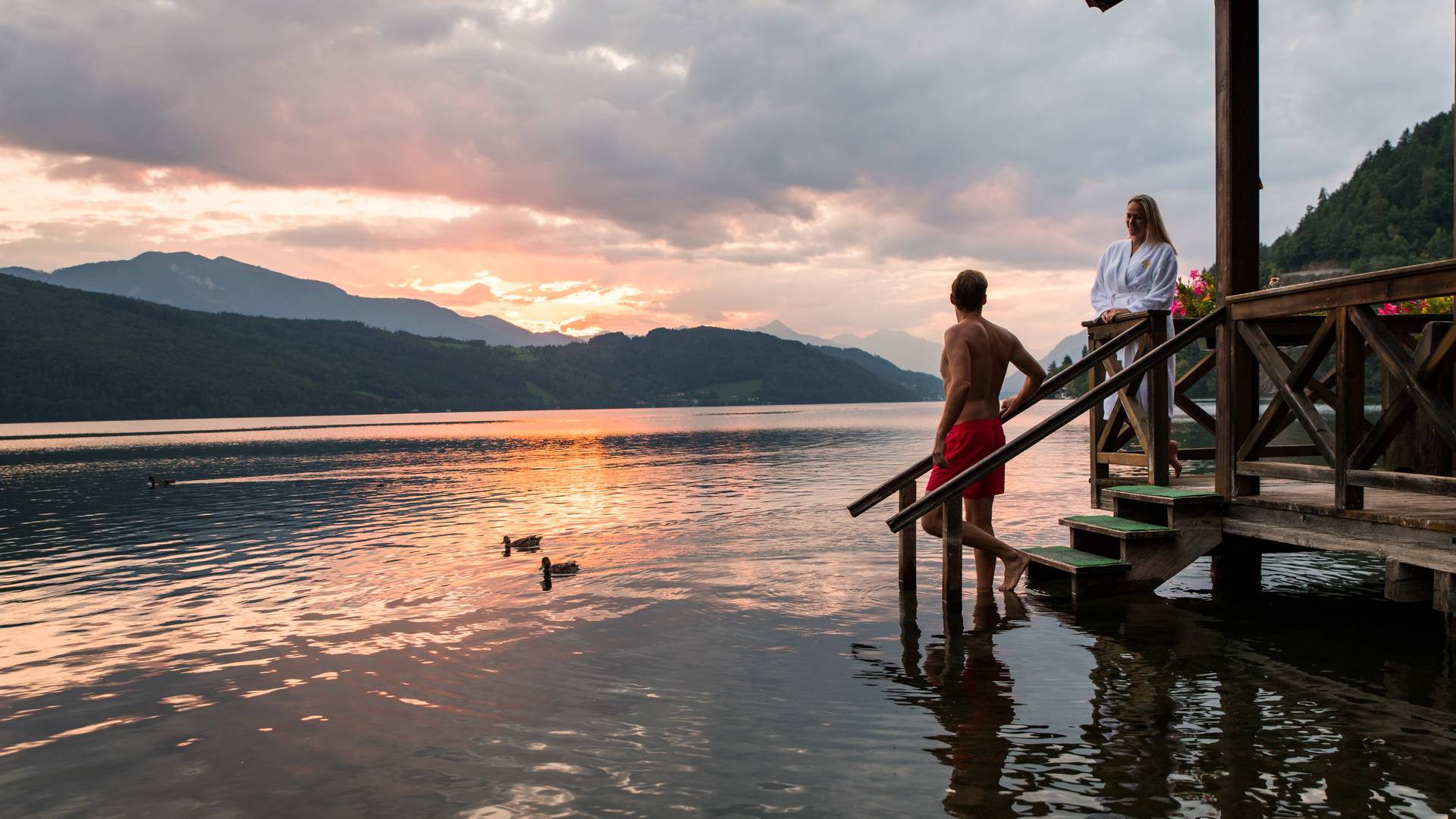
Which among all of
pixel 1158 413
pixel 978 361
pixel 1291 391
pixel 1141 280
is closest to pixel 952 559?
pixel 978 361

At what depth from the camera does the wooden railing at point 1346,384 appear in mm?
6449

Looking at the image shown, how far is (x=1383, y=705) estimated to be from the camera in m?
5.93

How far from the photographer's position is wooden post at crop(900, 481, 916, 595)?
32.4 feet

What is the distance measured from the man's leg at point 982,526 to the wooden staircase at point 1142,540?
47 centimetres

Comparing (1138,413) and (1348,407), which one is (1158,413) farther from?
(1348,407)

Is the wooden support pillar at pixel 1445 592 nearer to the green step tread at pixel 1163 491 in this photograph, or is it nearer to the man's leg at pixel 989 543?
the green step tread at pixel 1163 491

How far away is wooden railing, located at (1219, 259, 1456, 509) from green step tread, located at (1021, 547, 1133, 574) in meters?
1.23

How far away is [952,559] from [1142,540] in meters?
1.76

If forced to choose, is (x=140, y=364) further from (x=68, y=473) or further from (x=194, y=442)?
(x=68, y=473)

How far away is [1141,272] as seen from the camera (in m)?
9.65

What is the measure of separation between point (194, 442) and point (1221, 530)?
90.7 m

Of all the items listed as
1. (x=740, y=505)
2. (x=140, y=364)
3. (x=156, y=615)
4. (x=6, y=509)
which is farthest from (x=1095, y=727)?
(x=140, y=364)

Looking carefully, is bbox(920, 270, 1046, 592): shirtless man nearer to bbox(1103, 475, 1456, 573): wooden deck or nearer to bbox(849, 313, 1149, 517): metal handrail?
bbox(849, 313, 1149, 517): metal handrail

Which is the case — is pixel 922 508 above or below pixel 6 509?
above
